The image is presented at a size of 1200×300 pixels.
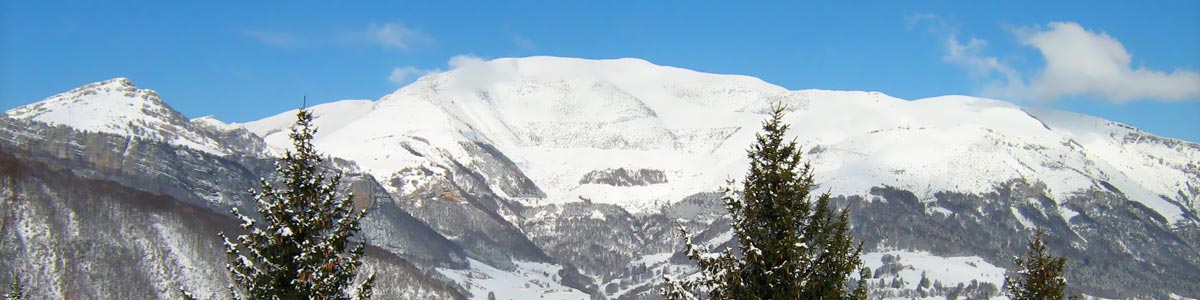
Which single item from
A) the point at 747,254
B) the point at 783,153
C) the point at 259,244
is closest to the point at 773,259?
the point at 747,254

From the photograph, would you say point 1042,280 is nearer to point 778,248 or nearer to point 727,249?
point 727,249

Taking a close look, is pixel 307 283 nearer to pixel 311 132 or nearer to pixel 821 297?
pixel 311 132

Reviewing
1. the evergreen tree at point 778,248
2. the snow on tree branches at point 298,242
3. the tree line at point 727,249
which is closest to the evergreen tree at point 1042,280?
the tree line at point 727,249

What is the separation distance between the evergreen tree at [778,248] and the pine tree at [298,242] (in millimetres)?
13840

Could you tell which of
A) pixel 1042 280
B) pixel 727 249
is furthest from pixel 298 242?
pixel 1042 280

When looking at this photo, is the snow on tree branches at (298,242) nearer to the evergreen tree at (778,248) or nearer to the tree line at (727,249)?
the tree line at (727,249)

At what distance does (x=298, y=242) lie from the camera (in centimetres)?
4559

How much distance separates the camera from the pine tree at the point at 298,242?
147 ft

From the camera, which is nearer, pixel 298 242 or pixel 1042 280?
pixel 298 242

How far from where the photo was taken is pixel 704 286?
44.0 meters

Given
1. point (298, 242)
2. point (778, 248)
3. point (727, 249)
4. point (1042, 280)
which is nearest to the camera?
point (778, 248)

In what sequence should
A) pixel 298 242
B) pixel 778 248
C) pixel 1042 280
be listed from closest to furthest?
pixel 778 248
pixel 298 242
pixel 1042 280

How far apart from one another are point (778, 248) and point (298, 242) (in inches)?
783

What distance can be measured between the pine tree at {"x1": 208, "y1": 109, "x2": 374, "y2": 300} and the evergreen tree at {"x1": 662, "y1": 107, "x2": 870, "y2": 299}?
45.4 feet
